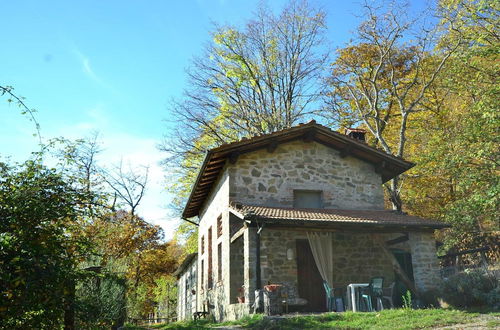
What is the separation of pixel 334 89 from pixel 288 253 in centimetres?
1088

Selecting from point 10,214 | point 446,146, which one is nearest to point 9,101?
point 10,214

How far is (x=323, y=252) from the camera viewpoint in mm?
10984

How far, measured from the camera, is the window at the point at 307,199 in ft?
40.6

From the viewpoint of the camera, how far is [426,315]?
308 inches

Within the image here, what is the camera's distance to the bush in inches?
337

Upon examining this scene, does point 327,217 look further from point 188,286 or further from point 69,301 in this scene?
point 188,286

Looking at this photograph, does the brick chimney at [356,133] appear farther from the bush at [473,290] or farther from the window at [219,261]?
the bush at [473,290]

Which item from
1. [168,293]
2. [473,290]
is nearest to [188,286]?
[168,293]

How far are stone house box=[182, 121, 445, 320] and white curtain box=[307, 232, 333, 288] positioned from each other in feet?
0.08

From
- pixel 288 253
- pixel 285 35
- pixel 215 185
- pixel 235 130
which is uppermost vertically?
pixel 285 35

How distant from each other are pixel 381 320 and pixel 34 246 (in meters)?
5.82

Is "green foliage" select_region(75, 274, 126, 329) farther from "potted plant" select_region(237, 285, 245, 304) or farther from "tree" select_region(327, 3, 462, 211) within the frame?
"tree" select_region(327, 3, 462, 211)

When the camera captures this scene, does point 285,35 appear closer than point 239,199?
No

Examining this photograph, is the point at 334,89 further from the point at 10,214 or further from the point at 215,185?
the point at 10,214
